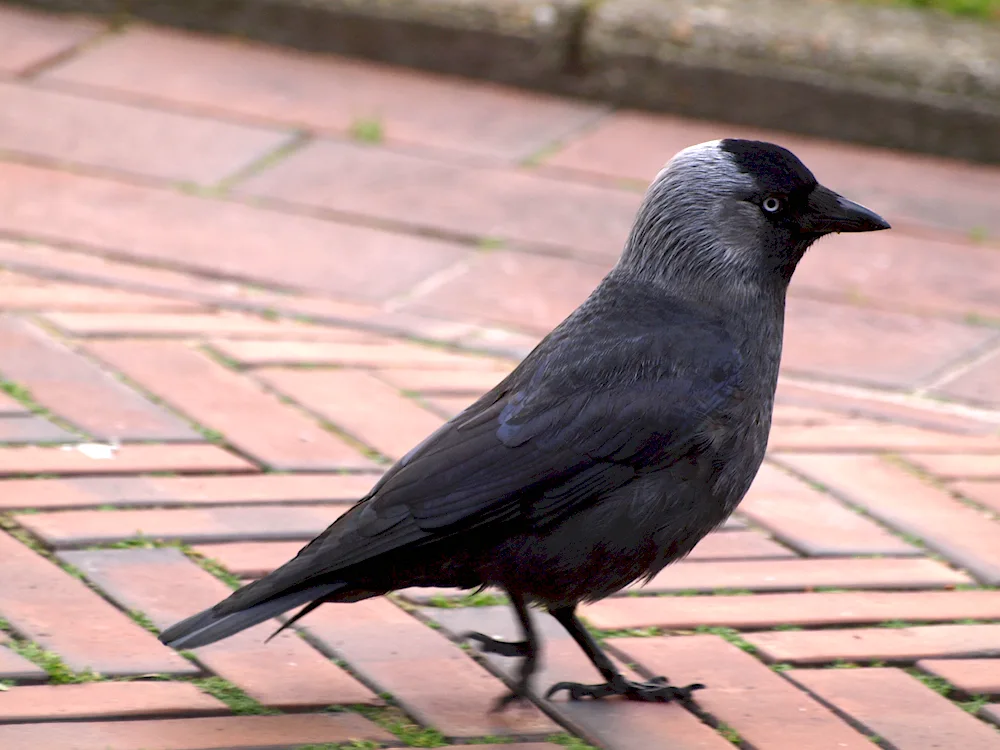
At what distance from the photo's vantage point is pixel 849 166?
4.91 metres

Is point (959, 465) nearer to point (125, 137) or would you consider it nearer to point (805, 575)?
point (805, 575)

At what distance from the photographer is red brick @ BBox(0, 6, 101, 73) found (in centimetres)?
520

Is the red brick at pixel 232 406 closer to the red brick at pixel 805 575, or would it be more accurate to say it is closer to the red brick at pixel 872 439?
the red brick at pixel 805 575

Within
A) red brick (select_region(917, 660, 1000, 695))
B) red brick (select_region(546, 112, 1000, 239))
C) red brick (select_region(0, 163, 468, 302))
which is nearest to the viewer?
red brick (select_region(917, 660, 1000, 695))

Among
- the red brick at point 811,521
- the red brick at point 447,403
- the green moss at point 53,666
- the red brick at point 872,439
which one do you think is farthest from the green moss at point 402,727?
the red brick at point 872,439

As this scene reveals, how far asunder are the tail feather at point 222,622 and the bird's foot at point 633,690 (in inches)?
17.2

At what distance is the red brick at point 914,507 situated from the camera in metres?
2.89

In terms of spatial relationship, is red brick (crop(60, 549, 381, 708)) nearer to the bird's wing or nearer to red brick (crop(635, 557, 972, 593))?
the bird's wing

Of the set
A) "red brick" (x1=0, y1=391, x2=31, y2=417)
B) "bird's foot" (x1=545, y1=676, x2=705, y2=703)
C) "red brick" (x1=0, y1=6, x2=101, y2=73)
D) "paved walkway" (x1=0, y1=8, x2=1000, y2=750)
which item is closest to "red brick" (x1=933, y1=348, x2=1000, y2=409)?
"paved walkway" (x1=0, y1=8, x2=1000, y2=750)

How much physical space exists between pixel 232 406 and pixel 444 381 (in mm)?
467

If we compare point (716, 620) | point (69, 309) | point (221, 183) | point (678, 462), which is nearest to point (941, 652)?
point (716, 620)

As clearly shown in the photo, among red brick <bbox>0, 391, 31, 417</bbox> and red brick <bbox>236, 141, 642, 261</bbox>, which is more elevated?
red brick <bbox>236, 141, 642, 261</bbox>

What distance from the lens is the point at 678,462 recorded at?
7.55ft

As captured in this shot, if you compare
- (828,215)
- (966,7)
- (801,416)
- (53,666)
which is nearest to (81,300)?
(53,666)
